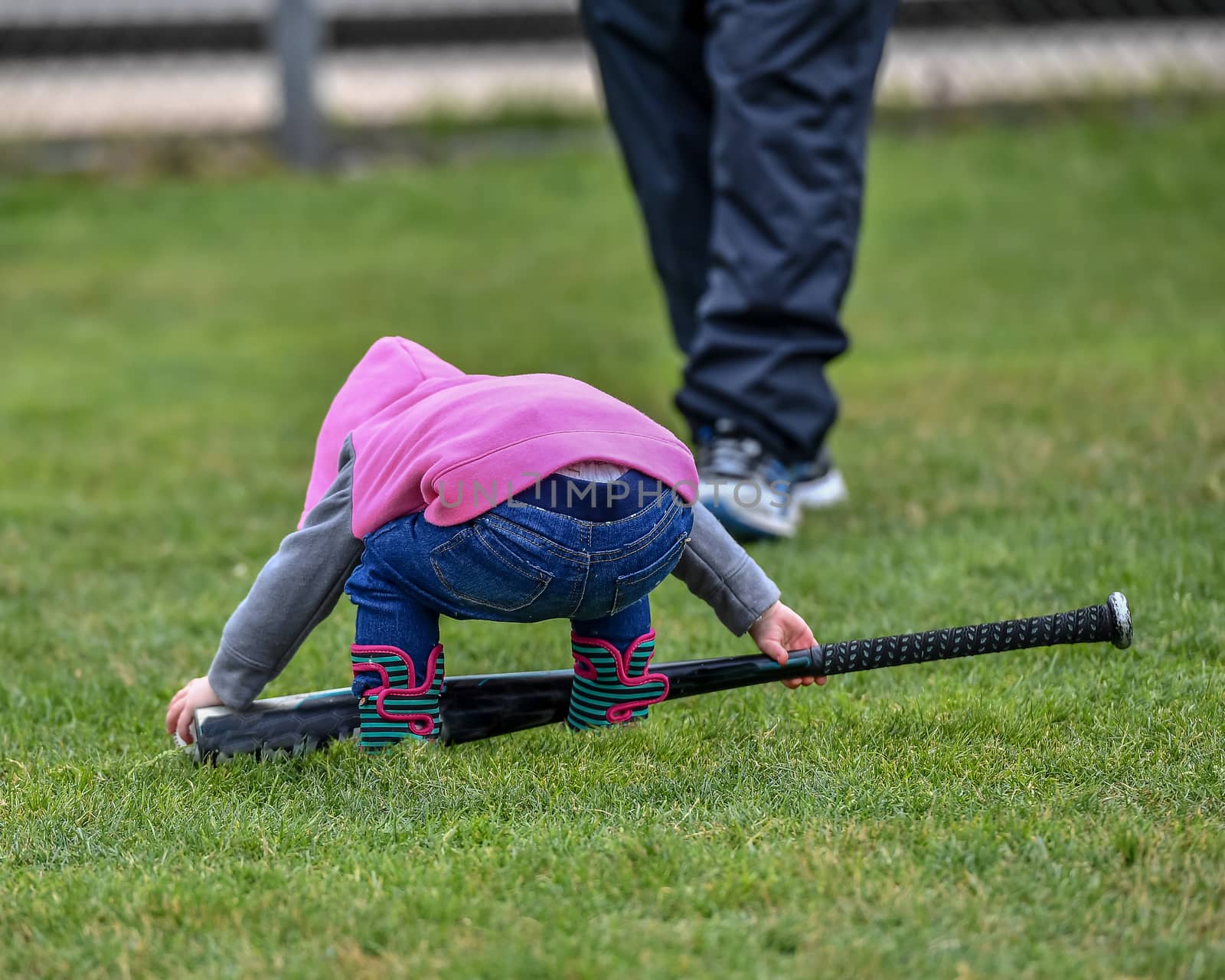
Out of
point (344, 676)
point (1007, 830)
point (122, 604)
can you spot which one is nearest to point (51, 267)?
point (122, 604)

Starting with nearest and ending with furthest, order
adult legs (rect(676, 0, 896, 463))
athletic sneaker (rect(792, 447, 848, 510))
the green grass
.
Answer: the green grass < adult legs (rect(676, 0, 896, 463)) < athletic sneaker (rect(792, 447, 848, 510))

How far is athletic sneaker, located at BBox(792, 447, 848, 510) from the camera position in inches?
116

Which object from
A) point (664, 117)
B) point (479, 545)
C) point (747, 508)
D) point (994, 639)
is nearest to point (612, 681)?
point (479, 545)

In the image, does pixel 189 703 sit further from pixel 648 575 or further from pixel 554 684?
pixel 648 575

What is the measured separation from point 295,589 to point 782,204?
136cm

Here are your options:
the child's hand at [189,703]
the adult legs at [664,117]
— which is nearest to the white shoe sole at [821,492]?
the adult legs at [664,117]

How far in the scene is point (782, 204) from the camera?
280 cm

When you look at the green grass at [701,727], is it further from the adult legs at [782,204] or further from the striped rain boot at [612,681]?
the adult legs at [782,204]

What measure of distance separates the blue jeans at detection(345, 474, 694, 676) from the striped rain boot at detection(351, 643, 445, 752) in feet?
0.05

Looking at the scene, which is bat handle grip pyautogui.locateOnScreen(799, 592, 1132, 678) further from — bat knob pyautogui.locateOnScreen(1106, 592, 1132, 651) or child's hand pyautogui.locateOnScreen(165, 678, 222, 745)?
child's hand pyautogui.locateOnScreen(165, 678, 222, 745)

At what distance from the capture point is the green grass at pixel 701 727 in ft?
4.48

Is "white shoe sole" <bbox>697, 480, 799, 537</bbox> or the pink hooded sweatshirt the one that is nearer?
the pink hooded sweatshirt

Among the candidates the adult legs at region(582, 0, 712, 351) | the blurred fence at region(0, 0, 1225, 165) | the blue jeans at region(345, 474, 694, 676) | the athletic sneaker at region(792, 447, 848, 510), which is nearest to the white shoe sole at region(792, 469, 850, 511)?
the athletic sneaker at region(792, 447, 848, 510)

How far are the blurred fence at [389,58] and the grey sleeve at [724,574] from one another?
7.05 meters
